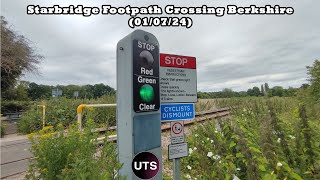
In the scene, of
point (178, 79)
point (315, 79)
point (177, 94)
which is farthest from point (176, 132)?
point (315, 79)

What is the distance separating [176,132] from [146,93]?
572 mm

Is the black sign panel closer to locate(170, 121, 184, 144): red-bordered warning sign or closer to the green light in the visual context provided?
the green light

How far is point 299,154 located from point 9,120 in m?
14.9

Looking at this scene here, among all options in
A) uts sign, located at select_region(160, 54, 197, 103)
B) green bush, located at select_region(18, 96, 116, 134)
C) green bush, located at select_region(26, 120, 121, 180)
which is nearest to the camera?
green bush, located at select_region(26, 120, 121, 180)

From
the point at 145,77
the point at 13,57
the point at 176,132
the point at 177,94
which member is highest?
the point at 13,57

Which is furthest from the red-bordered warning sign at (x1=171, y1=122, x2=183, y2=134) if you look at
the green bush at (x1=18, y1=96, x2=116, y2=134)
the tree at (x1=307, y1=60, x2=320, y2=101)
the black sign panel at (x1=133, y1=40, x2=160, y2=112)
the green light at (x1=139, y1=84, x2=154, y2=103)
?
the tree at (x1=307, y1=60, x2=320, y2=101)

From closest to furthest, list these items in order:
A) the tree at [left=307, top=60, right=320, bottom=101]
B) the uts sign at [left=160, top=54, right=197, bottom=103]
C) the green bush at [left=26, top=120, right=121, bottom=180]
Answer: the green bush at [left=26, top=120, right=121, bottom=180] → the uts sign at [left=160, top=54, right=197, bottom=103] → the tree at [left=307, top=60, right=320, bottom=101]

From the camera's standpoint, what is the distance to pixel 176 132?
2291 millimetres

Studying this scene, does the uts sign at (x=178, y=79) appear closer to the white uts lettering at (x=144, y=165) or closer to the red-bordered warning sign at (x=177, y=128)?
the red-bordered warning sign at (x=177, y=128)

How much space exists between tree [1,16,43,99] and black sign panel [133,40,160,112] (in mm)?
14149

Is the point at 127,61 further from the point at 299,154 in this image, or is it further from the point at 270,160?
the point at 299,154

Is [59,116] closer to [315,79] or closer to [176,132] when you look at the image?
[176,132]

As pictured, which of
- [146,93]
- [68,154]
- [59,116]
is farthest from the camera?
[59,116]

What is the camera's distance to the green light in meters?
1.94
